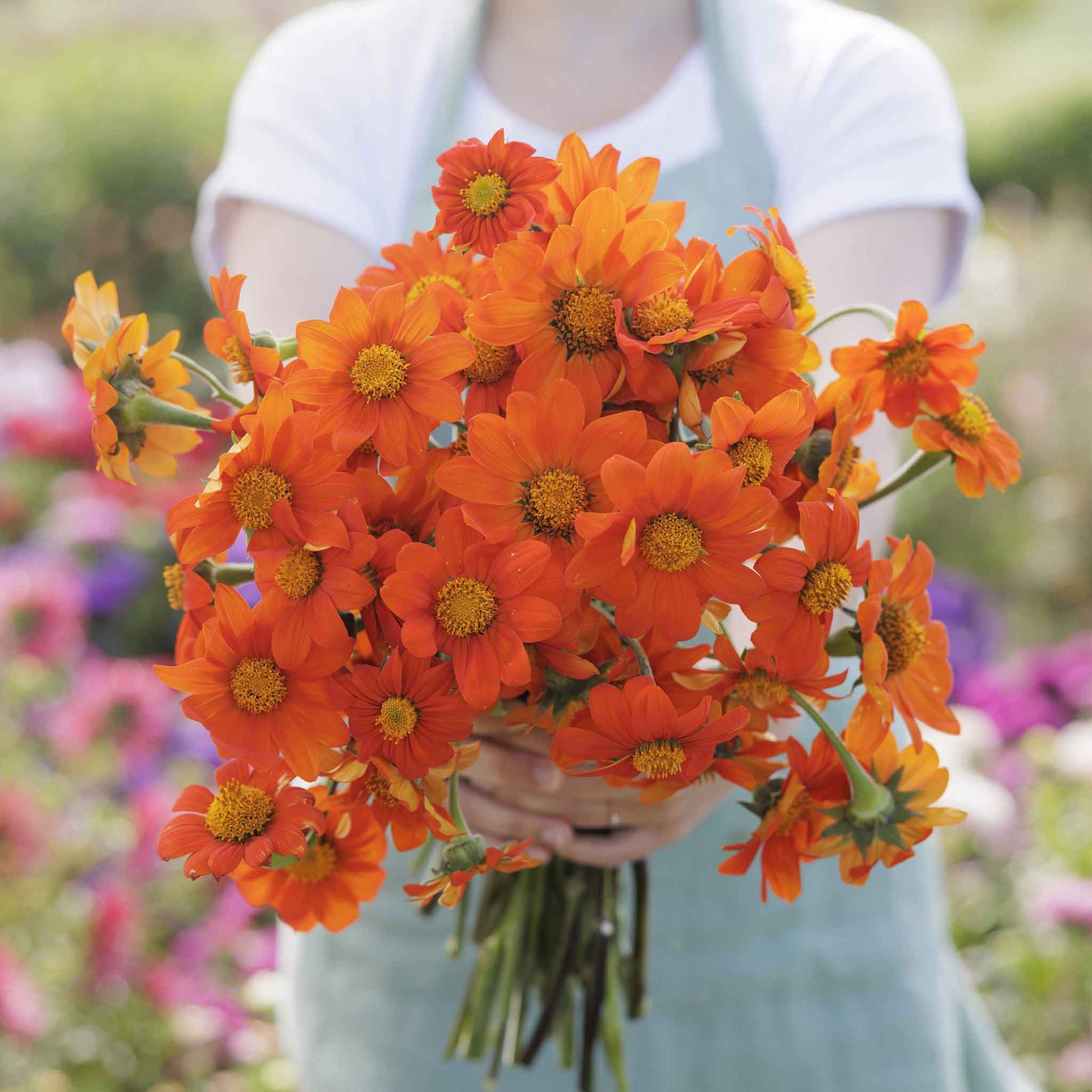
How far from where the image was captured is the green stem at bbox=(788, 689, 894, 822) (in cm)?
49

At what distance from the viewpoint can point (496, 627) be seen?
425mm

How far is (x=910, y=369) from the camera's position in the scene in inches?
20.3

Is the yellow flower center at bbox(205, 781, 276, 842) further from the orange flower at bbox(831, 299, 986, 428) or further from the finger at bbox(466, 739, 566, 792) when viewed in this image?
the orange flower at bbox(831, 299, 986, 428)

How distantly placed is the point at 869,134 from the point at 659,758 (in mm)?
542

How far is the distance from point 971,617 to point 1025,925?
31.6 inches

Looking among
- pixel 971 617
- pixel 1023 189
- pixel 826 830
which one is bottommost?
pixel 826 830

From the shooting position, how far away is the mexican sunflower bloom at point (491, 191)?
455mm

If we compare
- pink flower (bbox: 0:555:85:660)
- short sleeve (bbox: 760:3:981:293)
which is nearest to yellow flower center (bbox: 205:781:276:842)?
short sleeve (bbox: 760:3:981:293)

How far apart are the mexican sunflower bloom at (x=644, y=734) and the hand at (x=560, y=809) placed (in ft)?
0.54

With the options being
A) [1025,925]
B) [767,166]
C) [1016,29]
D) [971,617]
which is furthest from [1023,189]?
[1016,29]

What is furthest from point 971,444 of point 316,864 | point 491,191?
point 316,864

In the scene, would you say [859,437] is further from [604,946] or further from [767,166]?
[604,946]

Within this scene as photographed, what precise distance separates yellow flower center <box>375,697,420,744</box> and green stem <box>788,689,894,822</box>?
163 mm

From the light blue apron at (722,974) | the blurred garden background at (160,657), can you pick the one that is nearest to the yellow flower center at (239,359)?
the light blue apron at (722,974)
